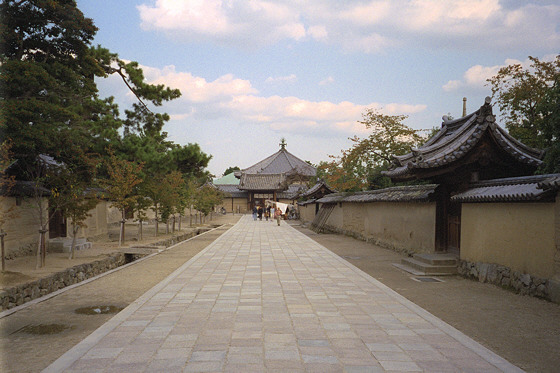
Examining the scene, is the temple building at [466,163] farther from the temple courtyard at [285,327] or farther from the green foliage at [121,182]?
the green foliage at [121,182]

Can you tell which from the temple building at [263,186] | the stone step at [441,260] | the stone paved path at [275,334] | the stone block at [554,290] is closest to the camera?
the stone paved path at [275,334]

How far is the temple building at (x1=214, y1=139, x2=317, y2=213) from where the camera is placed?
57656mm

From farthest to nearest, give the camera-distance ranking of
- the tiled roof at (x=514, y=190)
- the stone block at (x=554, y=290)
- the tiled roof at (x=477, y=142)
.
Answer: the tiled roof at (x=477, y=142) → the tiled roof at (x=514, y=190) → the stone block at (x=554, y=290)

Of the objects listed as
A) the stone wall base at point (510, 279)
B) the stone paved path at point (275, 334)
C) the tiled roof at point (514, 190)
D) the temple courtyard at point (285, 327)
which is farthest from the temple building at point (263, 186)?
the stone paved path at point (275, 334)

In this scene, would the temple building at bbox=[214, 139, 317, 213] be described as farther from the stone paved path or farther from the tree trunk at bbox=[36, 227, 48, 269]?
the stone paved path

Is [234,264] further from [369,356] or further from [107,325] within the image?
[369,356]

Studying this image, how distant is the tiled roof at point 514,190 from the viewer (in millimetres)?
7215

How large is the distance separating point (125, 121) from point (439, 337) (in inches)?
775

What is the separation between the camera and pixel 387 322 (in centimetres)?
593

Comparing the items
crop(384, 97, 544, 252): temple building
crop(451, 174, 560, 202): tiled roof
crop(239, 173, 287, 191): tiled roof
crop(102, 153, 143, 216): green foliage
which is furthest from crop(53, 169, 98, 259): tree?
crop(239, 173, 287, 191): tiled roof

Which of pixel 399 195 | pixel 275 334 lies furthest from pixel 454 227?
pixel 275 334

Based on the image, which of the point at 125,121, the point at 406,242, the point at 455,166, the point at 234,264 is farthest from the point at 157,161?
the point at 455,166

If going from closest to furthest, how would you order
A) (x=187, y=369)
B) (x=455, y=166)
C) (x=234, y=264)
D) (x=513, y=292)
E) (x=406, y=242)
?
(x=187, y=369) → (x=513, y=292) → (x=455, y=166) → (x=234, y=264) → (x=406, y=242)

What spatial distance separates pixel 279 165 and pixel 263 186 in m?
7.05
